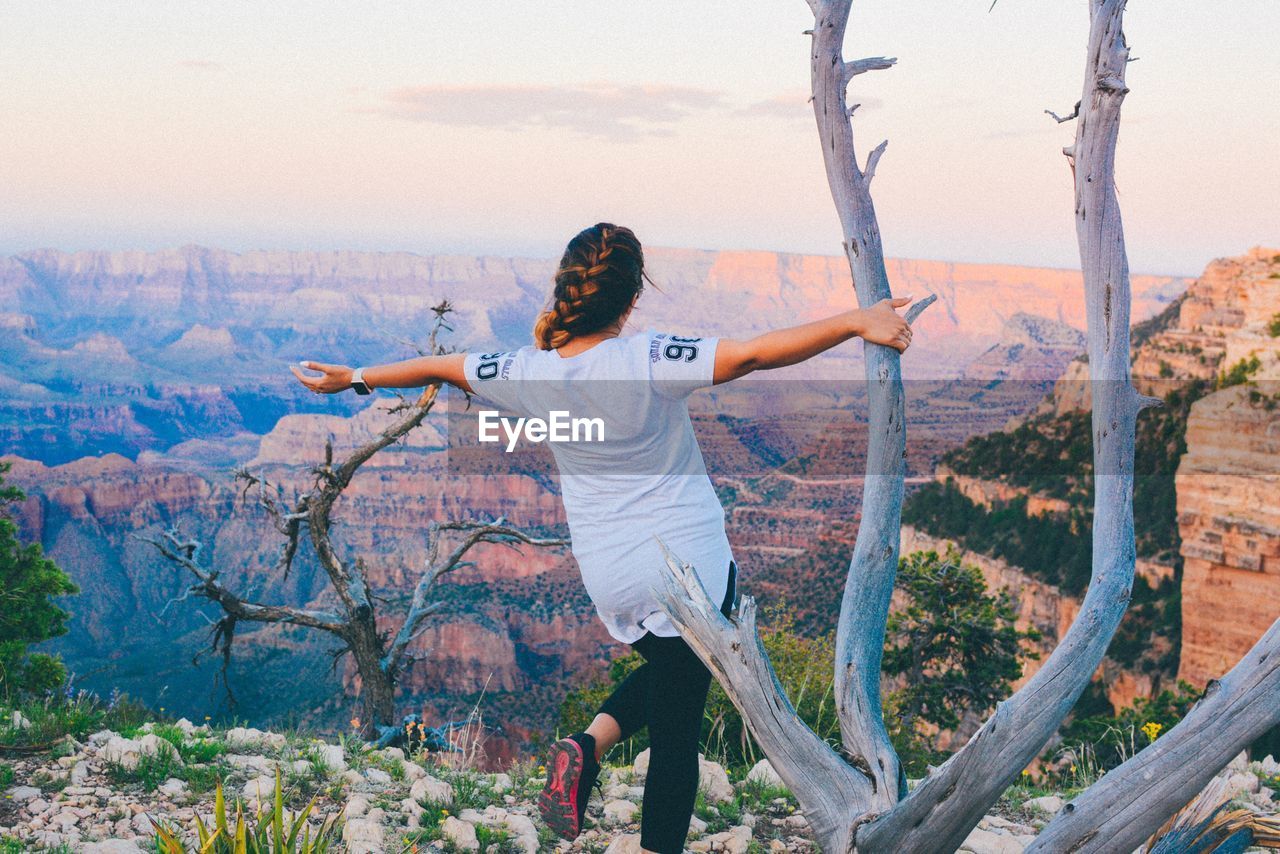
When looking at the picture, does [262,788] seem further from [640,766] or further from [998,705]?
[998,705]

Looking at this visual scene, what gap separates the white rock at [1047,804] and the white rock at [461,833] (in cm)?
246

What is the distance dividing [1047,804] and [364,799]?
2904 millimetres

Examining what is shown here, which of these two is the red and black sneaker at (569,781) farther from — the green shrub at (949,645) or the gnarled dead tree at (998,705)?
the green shrub at (949,645)

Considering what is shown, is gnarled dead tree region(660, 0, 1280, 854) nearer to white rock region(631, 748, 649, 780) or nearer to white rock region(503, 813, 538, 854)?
white rock region(503, 813, 538, 854)

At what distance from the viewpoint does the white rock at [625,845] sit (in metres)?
3.59

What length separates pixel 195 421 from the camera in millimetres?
115562

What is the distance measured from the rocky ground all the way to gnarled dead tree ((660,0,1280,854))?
41.3 inches

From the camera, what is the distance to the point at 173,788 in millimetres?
4152

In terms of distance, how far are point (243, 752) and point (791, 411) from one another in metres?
54.1

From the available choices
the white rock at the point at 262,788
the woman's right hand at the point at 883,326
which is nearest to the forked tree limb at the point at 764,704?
the woman's right hand at the point at 883,326

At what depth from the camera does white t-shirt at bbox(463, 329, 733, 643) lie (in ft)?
8.53

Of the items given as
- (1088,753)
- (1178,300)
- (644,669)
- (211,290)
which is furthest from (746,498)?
(211,290)

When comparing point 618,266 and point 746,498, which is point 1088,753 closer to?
point 618,266

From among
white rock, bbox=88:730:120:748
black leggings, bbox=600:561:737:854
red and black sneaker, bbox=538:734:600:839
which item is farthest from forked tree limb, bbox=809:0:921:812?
white rock, bbox=88:730:120:748
